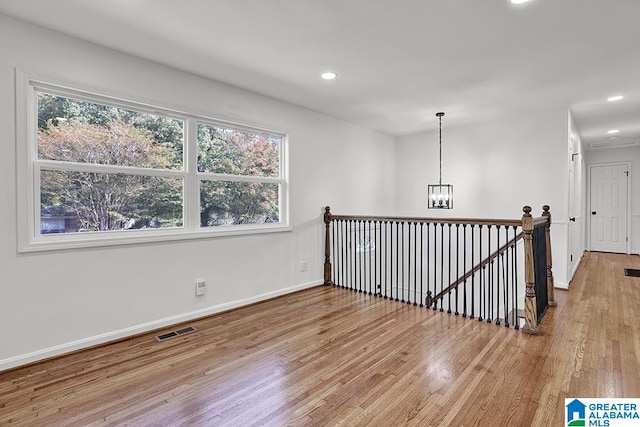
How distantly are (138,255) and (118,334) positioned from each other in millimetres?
690

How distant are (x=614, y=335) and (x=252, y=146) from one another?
13.4ft

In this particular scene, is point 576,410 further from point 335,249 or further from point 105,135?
point 105,135

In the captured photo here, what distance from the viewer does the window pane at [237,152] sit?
3.57 meters

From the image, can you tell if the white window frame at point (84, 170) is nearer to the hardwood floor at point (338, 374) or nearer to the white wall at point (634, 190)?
the hardwood floor at point (338, 374)

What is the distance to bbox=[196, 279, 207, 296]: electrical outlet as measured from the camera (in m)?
3.41

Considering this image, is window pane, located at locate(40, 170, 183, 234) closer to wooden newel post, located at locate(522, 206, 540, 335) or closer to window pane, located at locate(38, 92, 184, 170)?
window pane, located at locate(38, 92, 184, 170)

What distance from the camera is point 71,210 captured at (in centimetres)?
272

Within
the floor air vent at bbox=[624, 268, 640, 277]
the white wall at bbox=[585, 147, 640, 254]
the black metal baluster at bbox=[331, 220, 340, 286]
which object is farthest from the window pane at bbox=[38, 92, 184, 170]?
the white wall at bbox=[585, 147, 640, 254]

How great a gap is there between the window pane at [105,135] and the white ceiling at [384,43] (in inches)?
21.7

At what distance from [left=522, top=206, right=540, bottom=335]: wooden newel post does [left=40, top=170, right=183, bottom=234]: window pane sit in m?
3.28

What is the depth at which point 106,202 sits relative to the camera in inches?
114

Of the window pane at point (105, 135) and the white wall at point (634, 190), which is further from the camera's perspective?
the white wall at point (634, 190)

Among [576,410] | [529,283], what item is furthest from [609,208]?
[576,410]

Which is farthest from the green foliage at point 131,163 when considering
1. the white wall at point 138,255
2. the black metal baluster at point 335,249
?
the black metal baluster at point 335,249
